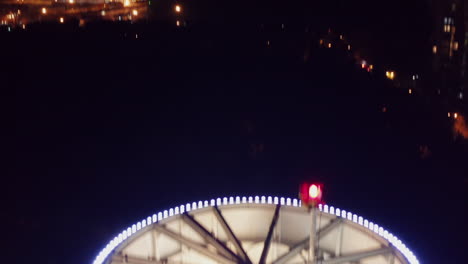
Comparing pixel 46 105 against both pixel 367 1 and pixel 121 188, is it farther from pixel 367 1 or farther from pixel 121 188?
pixel 367 1

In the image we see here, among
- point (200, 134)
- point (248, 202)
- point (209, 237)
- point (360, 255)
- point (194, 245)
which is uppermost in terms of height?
point (200, 134)

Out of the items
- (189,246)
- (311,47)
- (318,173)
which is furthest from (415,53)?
(189,246)

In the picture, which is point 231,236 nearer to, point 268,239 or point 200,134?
point 268,239

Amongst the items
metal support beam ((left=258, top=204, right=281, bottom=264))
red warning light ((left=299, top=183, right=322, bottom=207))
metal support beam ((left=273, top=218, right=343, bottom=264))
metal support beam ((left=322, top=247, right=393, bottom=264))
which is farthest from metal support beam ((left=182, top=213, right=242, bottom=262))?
red warning light ((left=299, top=183, right=322, bottom=207))

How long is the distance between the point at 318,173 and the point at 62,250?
8778 millimetres

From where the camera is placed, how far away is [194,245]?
7.61m

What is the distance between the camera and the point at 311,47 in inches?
1383

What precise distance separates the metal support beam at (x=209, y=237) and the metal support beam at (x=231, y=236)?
0.09m

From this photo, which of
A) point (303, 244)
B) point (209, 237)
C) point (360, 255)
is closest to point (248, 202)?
point (209, 237)

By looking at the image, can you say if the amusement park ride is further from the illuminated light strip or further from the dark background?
the dark background

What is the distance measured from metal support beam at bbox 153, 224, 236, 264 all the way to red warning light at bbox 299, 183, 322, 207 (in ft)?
7.06

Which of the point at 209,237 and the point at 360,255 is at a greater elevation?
the point at 209,237

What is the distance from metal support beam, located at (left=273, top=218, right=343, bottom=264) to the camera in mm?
7407

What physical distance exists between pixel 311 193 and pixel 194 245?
105 inches
